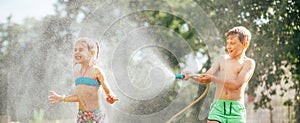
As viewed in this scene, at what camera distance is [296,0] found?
7043 mm

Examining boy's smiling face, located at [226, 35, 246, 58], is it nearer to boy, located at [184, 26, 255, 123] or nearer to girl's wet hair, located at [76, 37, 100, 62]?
boy, located at [184, 26, 255, 123]

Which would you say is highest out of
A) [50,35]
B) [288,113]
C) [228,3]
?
[228,3]

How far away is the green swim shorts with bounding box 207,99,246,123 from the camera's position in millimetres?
4188

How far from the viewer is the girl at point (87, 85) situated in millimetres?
4035

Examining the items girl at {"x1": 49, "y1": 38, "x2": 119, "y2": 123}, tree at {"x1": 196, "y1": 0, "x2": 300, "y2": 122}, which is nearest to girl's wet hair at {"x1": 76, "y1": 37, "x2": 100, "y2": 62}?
girl at {"x1": 49, "y1": 38, "x2": 119, "y2": 123}

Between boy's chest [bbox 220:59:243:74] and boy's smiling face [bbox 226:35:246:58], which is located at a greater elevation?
boy's smiling face [bbox 226:35:246:58]

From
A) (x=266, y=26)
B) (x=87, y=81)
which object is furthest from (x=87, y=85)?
(x=266, y=26)

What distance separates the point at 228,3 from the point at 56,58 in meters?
2.71

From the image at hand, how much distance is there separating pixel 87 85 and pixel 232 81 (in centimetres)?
117

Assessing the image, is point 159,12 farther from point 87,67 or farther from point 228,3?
point 87,67

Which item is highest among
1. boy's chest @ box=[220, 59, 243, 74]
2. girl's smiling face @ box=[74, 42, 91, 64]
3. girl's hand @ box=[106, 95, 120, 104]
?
girl's smiling face @ box=[74, 42, 91, 64]

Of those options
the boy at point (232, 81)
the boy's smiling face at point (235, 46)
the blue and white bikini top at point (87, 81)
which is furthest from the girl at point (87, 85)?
the boy's smiling face at point (235, 46)

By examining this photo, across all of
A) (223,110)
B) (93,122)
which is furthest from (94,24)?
(223,110)

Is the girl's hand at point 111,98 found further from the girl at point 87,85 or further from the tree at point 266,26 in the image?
the tree at point 266,26
